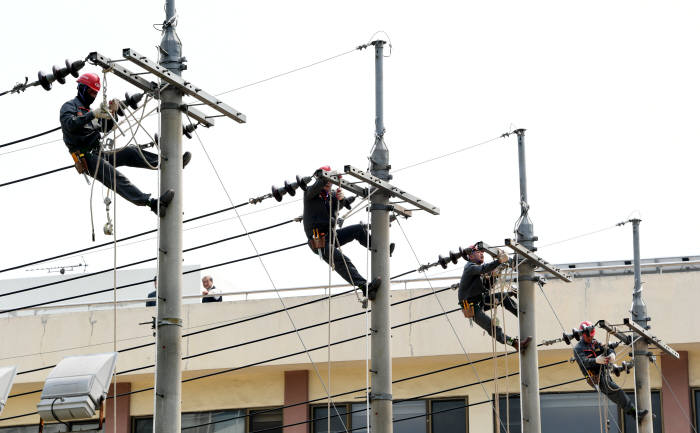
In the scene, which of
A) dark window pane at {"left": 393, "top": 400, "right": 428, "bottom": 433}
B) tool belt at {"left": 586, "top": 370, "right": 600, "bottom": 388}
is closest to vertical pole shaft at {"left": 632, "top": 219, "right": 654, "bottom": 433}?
tool belt at {"left": 586, "top": 370, "right": 600, "bottom": 388}

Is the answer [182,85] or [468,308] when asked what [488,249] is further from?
[182,85]

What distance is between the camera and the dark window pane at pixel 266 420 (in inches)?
1157

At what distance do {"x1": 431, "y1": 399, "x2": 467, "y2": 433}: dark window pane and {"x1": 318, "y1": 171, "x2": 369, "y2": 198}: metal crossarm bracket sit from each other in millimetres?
11571

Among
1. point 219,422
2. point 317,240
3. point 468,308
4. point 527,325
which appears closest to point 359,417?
point 219,422

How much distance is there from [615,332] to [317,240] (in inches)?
301

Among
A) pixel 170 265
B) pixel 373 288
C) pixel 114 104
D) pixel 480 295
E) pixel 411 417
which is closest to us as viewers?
pixel 170 265

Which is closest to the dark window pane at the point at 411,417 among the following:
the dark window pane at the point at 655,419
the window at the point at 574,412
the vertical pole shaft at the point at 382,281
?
the window at the point at 574,412

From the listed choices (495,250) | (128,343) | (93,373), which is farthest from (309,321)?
(93,373)

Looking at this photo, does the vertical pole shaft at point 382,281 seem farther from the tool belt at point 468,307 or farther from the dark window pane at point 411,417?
the dark window pane at point 411,417

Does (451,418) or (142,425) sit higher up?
(142,425)

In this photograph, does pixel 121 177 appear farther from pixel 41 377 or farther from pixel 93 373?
pixel 41 377

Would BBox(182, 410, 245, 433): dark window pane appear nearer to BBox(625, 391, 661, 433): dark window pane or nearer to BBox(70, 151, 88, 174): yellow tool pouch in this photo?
BBox(625, 391, 661, 433): dark window pane

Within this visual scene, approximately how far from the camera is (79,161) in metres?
15.0

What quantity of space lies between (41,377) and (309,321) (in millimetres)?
6157
